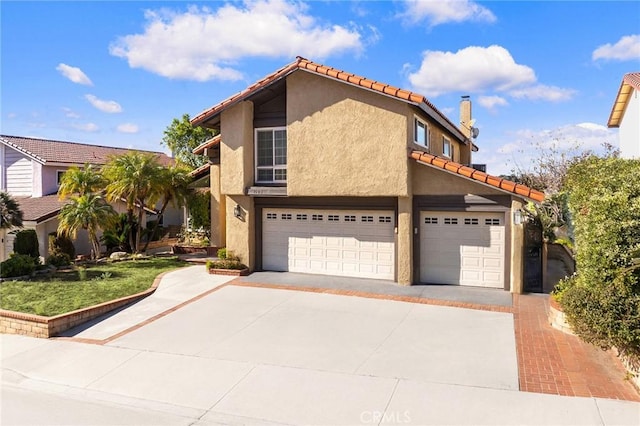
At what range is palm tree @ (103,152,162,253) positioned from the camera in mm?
19234

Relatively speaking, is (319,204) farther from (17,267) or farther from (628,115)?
(628,115)

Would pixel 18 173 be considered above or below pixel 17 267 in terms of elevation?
above

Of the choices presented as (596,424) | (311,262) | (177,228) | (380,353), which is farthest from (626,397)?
(177,228)

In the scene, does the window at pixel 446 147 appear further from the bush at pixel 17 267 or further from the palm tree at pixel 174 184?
the bush at pixel 17 267

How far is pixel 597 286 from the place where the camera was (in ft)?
26.0

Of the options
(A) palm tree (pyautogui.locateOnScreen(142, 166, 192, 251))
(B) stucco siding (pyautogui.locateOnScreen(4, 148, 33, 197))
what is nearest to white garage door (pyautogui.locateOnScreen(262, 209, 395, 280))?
(A) palm tree (pyautogui.locateOnScreen(142, 166, 192, 251))

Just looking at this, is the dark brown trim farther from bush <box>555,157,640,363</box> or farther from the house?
bush <box>555,157,640,363</box>

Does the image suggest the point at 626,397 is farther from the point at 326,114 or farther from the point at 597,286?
the point at 326,114

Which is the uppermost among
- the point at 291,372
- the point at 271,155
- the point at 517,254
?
the point at 271,155

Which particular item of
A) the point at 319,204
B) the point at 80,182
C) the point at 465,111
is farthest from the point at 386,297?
the point at 465,111

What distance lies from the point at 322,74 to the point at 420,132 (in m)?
4.27

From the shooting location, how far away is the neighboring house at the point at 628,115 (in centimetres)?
2139

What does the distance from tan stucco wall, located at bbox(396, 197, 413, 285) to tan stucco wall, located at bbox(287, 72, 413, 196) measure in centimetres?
67

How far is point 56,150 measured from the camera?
28.0 m
